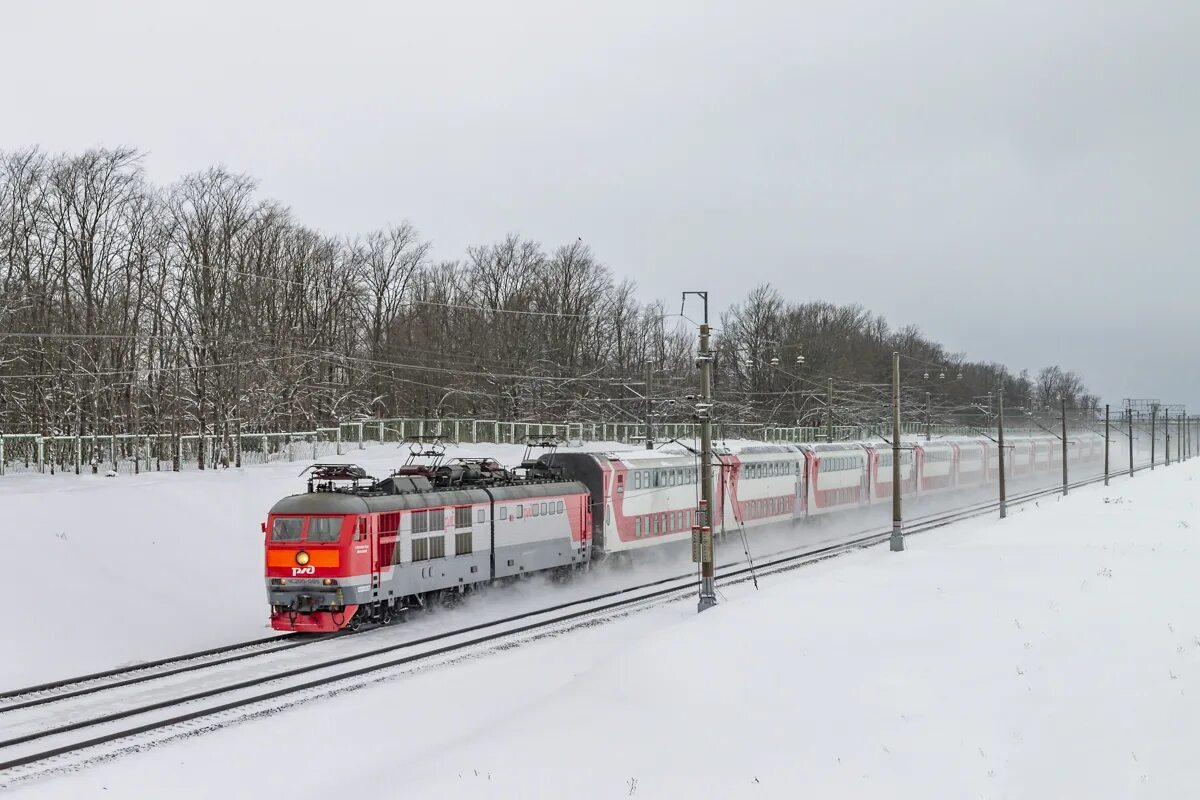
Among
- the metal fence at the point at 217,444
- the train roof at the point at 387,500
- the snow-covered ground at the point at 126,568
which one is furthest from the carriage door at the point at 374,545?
the metal fence at the point at 217,444

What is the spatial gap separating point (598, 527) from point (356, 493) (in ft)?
38.6

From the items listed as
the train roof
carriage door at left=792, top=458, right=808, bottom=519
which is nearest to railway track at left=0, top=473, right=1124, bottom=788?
the train roof

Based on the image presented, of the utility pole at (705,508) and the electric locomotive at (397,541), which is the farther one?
the utility pole at (705,508)

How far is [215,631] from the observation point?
26.3 m

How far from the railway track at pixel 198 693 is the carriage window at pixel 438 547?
1981 millimetres

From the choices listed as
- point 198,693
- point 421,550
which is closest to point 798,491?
point 421,550

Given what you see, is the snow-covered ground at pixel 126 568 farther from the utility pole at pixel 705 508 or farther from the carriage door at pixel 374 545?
the utility pole at pixel 705 508

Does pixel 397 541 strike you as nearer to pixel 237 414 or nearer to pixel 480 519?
pixel 480 519

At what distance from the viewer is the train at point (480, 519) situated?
23328 millimetres

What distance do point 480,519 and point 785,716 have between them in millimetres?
13463

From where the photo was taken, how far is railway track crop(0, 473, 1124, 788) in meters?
15.5

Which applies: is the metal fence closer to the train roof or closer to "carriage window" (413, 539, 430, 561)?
the train roof

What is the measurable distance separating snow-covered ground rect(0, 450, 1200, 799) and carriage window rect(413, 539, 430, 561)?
12.9 feet

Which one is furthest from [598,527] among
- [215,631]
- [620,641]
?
[215,631]
